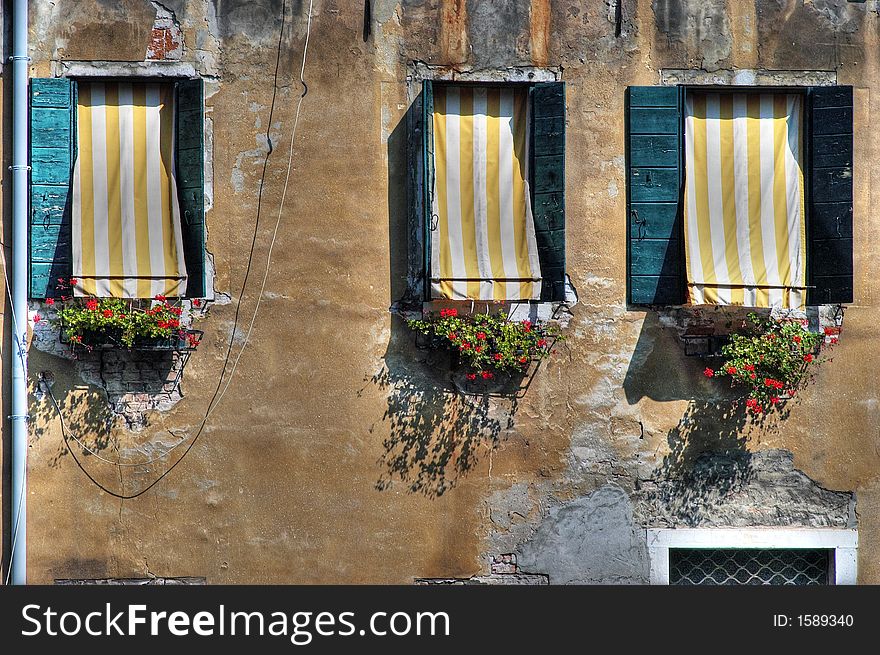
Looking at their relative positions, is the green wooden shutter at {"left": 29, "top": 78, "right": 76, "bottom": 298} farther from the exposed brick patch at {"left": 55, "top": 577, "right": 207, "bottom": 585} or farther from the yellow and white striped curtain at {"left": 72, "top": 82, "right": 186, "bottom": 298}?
the exposed brick patch at {"left": 55, "top": 577, "right": 207, "bottom": 585}

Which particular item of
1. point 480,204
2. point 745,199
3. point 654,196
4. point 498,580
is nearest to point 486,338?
point 480,204

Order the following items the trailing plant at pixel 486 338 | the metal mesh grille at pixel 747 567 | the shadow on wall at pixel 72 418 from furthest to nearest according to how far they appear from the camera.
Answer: the metal mesh grille at pixel 747 567 < the shadow on wall at pixel 72 418 < the trailing plant at pixel 486 338

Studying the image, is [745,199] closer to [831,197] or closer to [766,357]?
[831,197]

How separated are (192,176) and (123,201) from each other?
0.52m

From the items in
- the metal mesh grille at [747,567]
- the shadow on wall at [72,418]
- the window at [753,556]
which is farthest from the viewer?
the metal mesh grille at [747,567]

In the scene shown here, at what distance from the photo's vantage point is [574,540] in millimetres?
6898

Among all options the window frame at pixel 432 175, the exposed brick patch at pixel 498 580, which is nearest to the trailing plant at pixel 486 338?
the window frame at pixel 432 175

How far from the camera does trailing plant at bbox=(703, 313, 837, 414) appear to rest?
22.0 ft

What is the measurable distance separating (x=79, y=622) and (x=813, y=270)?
5688mm

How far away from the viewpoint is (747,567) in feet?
23.1

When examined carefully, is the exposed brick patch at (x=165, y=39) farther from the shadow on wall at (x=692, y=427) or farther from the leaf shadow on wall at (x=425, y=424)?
the shadow on wall at (x=692, y=427)

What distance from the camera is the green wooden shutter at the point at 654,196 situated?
688cm

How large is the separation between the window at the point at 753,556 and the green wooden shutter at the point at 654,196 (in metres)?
1.74

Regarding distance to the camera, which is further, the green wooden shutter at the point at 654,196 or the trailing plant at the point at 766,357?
the green wooden shutter at the point at 654,196
